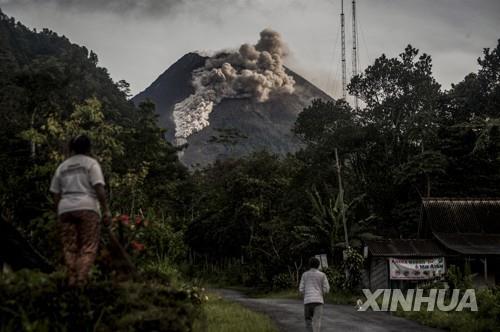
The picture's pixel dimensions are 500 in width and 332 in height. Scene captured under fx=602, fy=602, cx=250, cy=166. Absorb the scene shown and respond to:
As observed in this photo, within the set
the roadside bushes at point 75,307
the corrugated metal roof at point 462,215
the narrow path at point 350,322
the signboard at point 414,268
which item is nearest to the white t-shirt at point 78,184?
the roadside bushes at point 75,307

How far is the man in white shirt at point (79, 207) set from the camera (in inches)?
227

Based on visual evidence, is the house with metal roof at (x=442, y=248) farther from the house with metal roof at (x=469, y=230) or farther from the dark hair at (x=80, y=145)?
the dark hair at (x=80, y=145)

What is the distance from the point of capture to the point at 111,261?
6.21 meters

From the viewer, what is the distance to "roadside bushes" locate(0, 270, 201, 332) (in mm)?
5188

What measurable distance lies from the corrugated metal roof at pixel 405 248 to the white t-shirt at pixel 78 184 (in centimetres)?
2284

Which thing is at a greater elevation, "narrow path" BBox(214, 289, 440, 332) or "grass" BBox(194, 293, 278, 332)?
"grass" BBox(194, 293, 278, 332)

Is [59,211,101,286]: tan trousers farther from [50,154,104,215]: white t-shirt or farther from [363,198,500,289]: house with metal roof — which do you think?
[363,198,500,289]: house with metal roof

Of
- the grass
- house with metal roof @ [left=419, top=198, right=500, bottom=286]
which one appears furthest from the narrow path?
house with metal roof @ [left=419, top=198, right=500, bottom=286]

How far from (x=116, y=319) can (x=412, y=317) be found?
12951 millimetres

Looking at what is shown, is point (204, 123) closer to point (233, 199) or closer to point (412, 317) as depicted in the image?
point (233, 199)

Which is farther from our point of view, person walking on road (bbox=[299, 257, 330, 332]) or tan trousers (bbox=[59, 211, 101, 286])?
person walking on road (bbox=[299, 257, 330, 332])

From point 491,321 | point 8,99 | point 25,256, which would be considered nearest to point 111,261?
point 25,256

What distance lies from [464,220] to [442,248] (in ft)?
10.9

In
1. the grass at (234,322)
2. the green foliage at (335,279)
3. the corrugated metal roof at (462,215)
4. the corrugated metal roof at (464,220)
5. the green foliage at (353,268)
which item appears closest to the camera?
the grass at (234,322)
